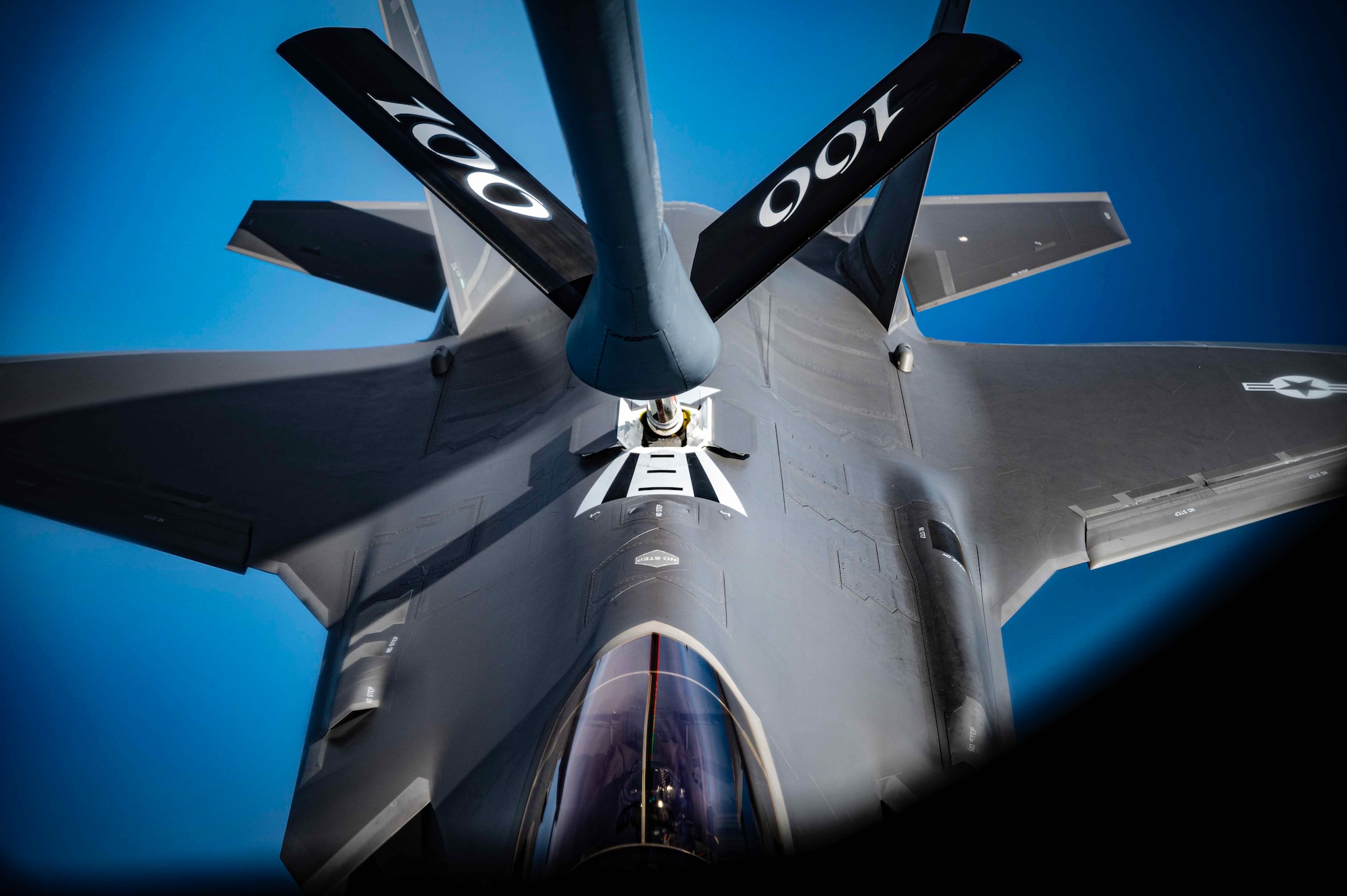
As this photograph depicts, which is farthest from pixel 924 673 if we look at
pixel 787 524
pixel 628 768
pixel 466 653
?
pixel 466 653

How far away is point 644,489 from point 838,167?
2751 millimetres

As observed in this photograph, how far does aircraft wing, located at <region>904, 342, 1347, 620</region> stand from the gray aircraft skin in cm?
4

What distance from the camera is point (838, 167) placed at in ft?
17.6

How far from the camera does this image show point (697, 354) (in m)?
4.45

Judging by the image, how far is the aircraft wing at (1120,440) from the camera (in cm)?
732

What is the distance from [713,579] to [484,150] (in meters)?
3.58

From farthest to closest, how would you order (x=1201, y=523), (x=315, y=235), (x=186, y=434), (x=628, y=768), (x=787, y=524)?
(x=315, y=235) < (x=186, y=434) < (x=1201, y=523) < (x=787, y=524) < (x=628, y=768)

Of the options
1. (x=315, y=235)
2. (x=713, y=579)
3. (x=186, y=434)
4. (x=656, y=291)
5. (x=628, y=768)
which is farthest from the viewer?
(x=315, y=235)

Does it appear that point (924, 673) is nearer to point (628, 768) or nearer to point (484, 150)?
point (628, 768)

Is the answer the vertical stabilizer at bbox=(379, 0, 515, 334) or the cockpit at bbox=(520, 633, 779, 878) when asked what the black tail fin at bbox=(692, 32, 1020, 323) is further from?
the vertical stabilizer at bbox=(379, 0, 515, 334)

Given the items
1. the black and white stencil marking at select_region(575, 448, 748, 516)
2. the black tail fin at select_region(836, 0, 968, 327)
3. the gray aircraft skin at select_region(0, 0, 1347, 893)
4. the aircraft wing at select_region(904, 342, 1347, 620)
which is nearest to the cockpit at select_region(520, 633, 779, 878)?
the gray aircraft skin at select_region(0, 0, 1347, 893)

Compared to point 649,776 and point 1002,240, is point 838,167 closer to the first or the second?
point 649,776

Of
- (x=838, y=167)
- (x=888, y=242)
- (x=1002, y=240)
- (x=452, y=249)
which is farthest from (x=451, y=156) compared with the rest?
(x=1002, y=240)

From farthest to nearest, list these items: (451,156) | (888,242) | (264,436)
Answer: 1. (888,242)
2. (264,436)
3. (451,156)
